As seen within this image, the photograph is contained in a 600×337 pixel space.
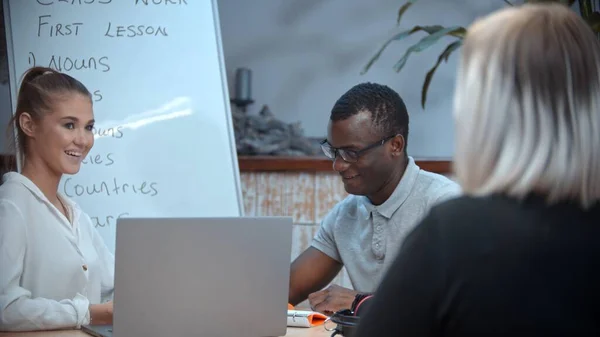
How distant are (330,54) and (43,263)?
2678 millimetres

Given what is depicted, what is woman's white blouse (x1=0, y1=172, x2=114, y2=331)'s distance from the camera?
1691 millimetres

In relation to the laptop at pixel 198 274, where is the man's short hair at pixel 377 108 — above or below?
above

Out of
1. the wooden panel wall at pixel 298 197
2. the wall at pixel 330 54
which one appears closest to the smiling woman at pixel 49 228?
the wooden panel wall at pixel 298 197

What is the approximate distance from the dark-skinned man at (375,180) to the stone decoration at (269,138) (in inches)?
66.0

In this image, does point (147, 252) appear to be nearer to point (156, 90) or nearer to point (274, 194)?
point (156, 90)

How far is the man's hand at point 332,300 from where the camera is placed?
6.41 ft

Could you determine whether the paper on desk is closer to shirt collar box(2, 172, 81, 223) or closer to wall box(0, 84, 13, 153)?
shirt collar box(2, 172, 81, 223)

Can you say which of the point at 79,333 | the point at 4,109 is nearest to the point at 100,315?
the point at 79,333

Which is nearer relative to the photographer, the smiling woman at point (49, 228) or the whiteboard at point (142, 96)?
the smiling woman at point (49, 228)

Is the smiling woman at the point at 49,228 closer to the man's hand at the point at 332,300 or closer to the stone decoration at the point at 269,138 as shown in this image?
the man's hand at the point at 332,300

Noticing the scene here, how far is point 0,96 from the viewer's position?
2.84 m

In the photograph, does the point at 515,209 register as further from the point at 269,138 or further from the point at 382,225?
the point at 269,138

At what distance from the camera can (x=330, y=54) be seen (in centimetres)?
427

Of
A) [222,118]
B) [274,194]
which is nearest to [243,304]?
[222,118]
